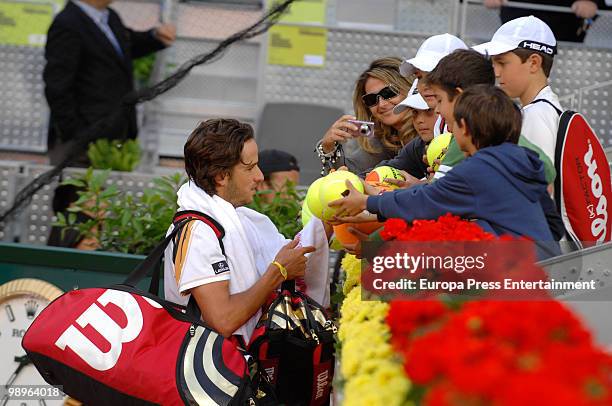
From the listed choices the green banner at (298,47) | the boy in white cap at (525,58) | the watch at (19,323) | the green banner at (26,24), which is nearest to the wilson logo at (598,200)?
the boy in white cap at (525,58)

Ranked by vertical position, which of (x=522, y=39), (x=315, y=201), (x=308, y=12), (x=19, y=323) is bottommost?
(x=19, y=323)

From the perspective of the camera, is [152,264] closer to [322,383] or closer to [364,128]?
[322,383]

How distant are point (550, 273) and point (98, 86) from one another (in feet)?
19.1

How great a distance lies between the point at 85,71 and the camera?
8.08 metres

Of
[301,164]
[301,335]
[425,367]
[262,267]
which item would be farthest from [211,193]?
[301,164]

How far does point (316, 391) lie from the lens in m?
3.98

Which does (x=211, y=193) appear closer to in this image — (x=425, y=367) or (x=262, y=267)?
(x=262, y=267)

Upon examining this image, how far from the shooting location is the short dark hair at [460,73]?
3334 millimetres

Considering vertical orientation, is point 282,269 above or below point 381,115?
below

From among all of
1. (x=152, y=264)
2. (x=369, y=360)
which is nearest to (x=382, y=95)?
(x=152, y=264)

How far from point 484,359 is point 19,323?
4.31 meters

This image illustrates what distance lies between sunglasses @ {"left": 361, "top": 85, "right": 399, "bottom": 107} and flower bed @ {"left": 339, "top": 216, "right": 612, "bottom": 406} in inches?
89.3

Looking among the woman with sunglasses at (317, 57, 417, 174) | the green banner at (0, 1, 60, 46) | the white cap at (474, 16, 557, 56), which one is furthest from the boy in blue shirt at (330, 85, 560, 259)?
the green banner at (0, 1, 60, 46)

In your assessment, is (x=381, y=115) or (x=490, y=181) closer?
(x=490, y=181)
